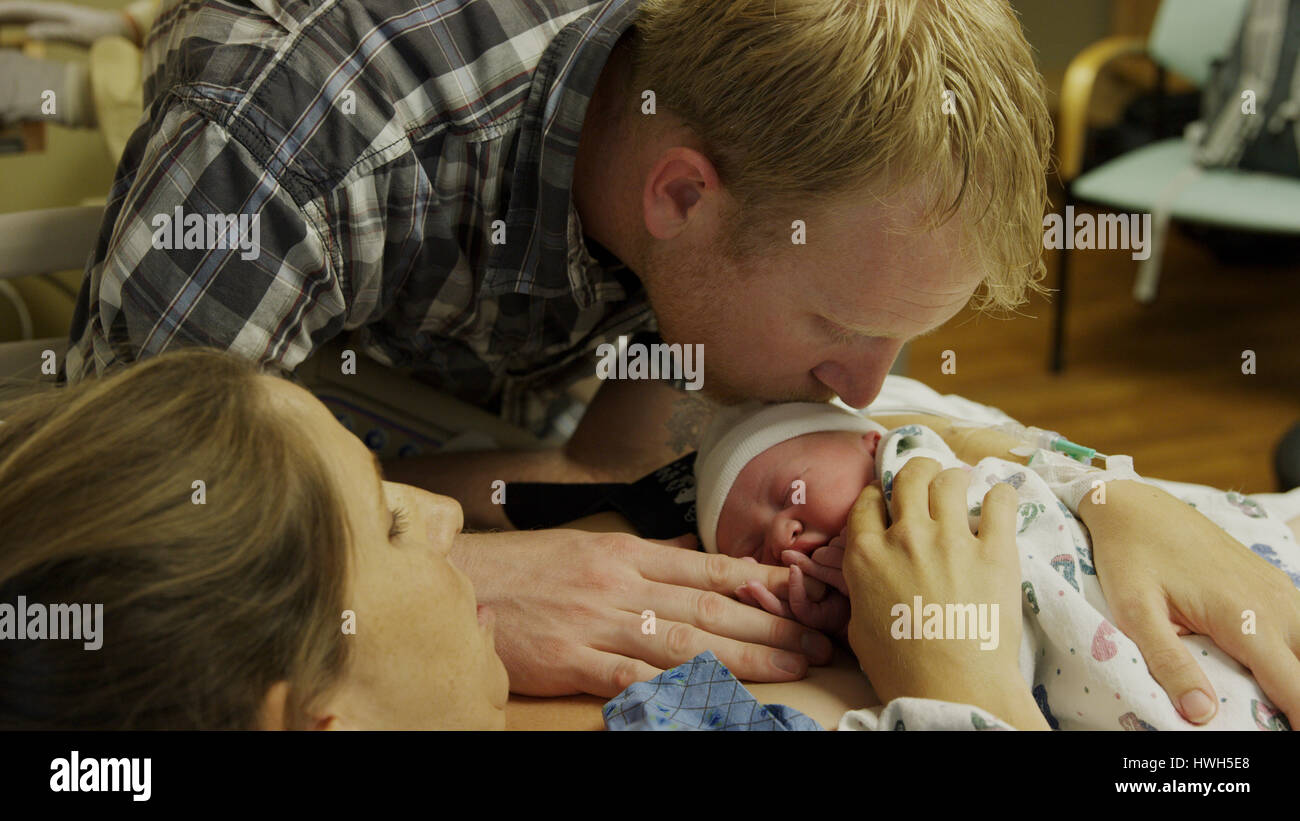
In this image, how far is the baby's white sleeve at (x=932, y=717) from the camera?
92 cm

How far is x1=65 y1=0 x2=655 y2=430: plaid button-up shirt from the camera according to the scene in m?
1.24

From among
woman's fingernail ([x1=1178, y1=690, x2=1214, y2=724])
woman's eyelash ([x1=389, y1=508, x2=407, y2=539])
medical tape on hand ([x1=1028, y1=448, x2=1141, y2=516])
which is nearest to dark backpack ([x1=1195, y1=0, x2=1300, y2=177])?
medical tape on hand ([x1=1028, y1=448, x2=1141, y2=516])

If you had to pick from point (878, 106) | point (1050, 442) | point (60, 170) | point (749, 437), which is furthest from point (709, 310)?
point (60, 170)

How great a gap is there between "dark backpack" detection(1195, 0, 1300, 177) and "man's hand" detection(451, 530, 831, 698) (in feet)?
9.72

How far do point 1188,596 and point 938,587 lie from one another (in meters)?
0.25

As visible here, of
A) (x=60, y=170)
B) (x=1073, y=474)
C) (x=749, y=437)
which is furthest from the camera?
(x=60, y=170)

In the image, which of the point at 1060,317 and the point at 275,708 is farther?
the point at 1060,317

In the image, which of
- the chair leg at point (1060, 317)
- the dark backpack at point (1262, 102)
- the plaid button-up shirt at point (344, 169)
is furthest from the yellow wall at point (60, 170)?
the dark backpack at point (1262, 102)

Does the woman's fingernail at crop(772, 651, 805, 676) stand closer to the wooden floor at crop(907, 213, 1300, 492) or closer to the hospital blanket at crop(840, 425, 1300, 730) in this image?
the hospital blanket at crop(840, 425, 1300, 730)

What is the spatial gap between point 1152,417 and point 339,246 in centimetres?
298

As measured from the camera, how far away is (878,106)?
119cm

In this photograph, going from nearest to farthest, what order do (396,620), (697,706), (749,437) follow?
(396,620), (697,706), (749,437)

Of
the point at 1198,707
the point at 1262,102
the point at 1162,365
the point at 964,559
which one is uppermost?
the point at 1262,102

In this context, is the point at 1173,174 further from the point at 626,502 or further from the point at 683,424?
the point at 626,502
